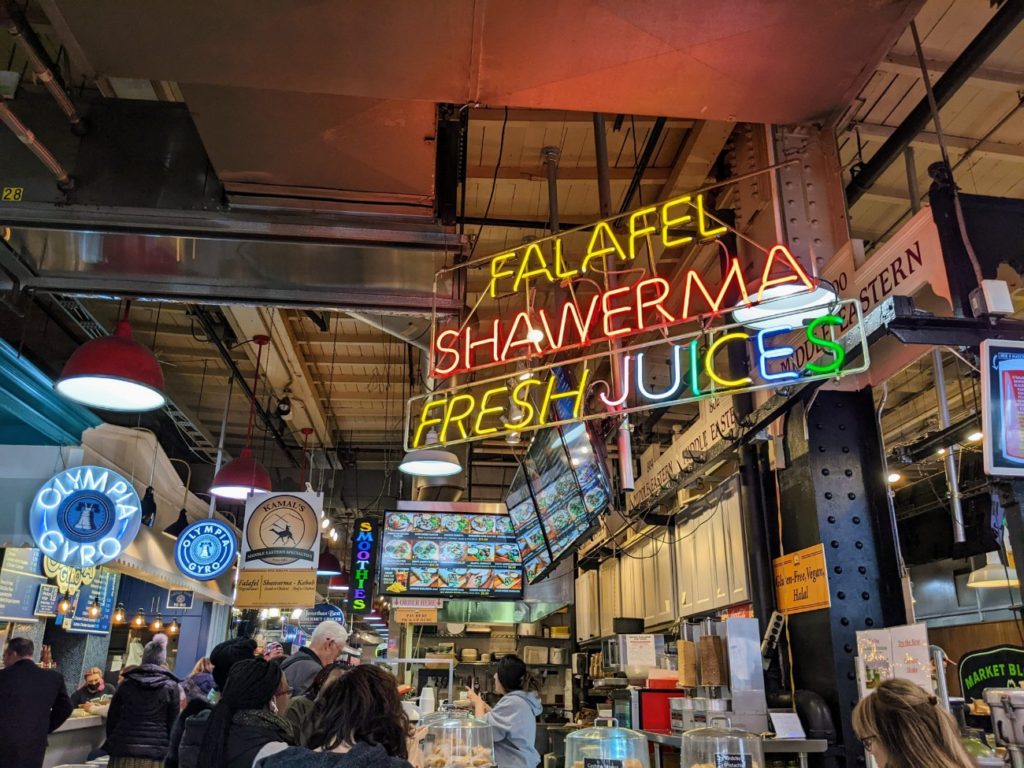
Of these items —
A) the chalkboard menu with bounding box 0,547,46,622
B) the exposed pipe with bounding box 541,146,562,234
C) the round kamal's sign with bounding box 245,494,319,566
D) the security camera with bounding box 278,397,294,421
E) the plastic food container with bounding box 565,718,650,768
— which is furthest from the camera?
the security camera with bounding box 278,397,294,421

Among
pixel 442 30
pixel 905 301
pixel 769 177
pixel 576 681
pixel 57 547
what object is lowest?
pixel 576 681

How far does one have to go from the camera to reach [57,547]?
21.3ft

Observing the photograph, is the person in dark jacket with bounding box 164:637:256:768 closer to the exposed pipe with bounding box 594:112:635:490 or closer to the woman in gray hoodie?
the woman in gray hoodie

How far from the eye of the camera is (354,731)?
94.3 inches

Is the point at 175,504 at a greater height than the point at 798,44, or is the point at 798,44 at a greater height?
the point at 798,44

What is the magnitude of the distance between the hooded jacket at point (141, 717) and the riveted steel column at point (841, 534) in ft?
18.3

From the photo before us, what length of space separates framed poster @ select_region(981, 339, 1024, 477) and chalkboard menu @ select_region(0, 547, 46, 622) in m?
10.1

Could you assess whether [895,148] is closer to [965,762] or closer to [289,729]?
[965,762]

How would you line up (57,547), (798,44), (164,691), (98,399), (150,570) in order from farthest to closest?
(150,570)
(164,691)
(57,547)
(98,399)
(798,44)

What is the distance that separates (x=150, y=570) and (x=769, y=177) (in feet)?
30.1

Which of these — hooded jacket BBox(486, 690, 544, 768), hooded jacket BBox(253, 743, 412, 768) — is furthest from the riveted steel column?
hooded jacket BBox(253, 743, 412, 768)

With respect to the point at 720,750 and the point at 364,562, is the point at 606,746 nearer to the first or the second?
the point at 720,750

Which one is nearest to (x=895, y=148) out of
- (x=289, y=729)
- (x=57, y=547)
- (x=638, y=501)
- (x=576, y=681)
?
(x=638, y=501)

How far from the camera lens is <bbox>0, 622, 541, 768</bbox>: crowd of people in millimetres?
2418
